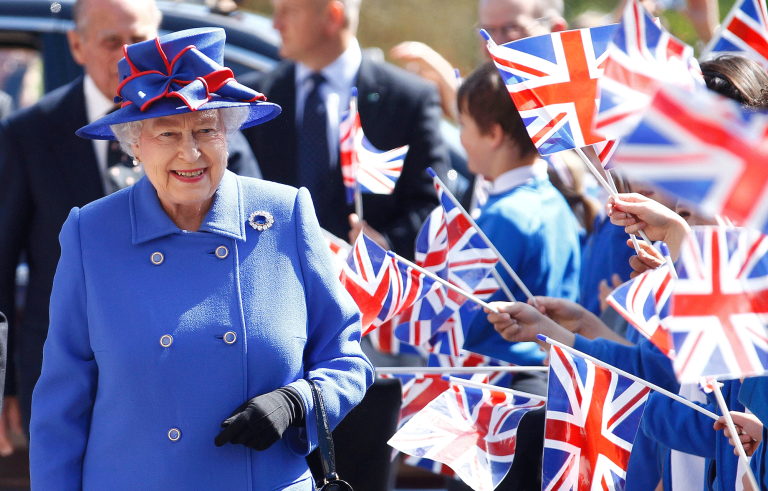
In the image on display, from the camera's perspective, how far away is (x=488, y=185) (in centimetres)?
345

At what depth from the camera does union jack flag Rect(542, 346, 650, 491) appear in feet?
7.50

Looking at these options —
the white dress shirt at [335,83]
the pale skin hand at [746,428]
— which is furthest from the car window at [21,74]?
the pale skin hand at [746,428]

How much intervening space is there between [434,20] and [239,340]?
32.0 ft

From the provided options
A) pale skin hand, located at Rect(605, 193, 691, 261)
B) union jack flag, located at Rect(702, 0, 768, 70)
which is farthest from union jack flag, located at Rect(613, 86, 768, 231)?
union jack flag, located at Rect(702, 0, 768, 70)

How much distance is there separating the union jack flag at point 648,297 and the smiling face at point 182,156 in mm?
980

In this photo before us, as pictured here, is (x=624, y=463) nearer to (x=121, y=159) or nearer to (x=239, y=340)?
(x=239, y=340)

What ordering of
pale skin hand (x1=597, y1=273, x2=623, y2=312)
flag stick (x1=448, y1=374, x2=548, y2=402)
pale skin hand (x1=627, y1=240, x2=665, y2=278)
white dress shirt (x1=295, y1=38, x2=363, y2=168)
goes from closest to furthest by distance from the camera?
pale skin hand (x1=627, y1=240, x2=665, y2=278), flag stick (x1=448, y1=374, x2=548, y2=402), pale skin hand (x1=597, y1=273, x2=623, y2=312), white dress shirt (x1=295, y1=38, x2=363, y2=168)

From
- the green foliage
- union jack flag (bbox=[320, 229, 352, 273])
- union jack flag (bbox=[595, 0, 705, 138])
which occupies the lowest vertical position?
the green foliage

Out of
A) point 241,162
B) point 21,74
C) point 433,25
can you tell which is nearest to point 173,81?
point 241,162

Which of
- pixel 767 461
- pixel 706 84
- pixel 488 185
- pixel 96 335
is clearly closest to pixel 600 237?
pixel 488 185

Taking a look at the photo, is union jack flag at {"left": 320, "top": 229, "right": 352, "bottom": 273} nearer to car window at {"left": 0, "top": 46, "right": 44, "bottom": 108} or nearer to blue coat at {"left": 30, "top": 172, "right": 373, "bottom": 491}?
blue coat at {"left": 30, "top": 172, "right": 373, "bottom": 491}

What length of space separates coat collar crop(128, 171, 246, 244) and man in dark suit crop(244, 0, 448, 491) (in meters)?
1.36

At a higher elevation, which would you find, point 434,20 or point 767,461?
point 767,461

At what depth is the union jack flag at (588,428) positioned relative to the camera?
2.29 meters
